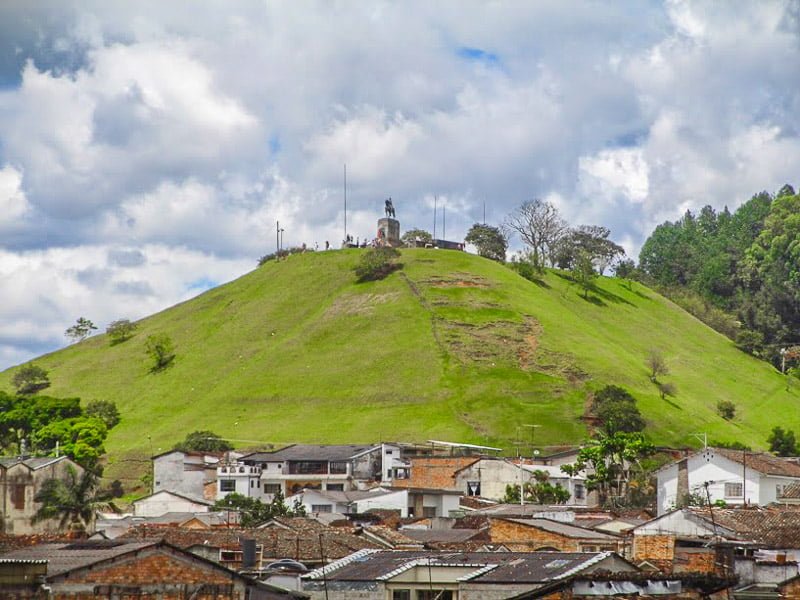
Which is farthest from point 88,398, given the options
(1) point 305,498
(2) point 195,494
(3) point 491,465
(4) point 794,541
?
(4) point 794,541

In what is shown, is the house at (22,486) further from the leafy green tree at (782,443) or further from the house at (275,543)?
the leafy green tree at (782,443)

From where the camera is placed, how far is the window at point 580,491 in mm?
123000

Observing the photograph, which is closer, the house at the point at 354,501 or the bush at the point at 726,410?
the house at the point at 354,501

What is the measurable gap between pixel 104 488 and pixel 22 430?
28916 millimetres

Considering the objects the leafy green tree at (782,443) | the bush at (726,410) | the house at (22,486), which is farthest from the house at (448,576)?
the bush at (726,410)

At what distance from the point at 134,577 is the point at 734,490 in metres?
80.2

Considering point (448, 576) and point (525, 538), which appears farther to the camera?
point (525, 538)

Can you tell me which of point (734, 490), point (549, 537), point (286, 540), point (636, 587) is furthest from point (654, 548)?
point (734, 490)

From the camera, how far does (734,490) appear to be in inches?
4163

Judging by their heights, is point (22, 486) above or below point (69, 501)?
above

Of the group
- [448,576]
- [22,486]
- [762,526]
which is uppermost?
[22,486]

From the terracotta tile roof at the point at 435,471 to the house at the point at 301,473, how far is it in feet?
12.5

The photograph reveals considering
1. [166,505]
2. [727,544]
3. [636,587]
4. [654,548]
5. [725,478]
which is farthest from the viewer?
[166,505]

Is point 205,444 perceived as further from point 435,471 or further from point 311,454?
point 435,471
